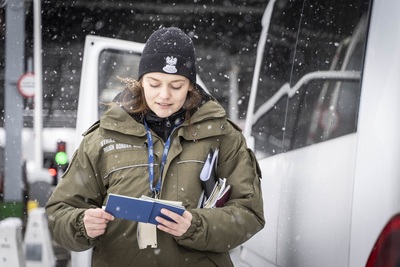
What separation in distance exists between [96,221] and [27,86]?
25.4 feet

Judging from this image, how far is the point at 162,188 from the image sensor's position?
295 cm

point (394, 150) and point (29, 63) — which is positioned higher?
point (394, 150)

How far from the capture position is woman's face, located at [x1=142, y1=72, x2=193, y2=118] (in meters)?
3.02

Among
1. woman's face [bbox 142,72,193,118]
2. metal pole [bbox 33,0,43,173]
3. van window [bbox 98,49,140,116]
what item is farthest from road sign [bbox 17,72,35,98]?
woman's face [bbox 142,72,193,118]

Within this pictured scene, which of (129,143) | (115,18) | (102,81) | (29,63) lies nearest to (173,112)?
(129,143)

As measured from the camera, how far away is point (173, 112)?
3053 mm

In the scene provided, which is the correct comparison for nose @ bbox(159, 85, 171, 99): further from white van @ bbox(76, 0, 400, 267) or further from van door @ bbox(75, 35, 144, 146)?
van door @ bbox(75, 35, 144, 146)

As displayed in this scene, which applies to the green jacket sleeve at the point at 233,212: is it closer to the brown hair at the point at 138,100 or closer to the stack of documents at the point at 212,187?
the stack of documents at the point at 212,187

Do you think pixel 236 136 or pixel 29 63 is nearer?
pixel 236 136

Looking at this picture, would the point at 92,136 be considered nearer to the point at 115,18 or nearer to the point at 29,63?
the point at 29,63

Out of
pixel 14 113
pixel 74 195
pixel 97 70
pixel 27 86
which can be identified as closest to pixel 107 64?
pixel 97 70

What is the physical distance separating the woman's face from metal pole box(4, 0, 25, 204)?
262 inches

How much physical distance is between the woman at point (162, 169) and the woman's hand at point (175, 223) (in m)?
0.07

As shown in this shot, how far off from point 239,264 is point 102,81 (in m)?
1.44
